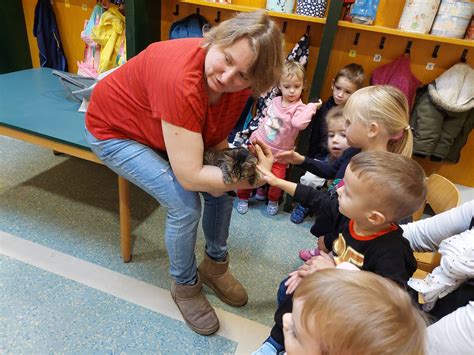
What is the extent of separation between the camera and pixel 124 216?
4.94ft

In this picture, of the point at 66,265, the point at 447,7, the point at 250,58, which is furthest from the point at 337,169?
the point at 66,265

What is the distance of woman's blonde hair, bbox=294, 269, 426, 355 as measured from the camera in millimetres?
542

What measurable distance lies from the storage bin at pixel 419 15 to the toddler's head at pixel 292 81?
61 cm

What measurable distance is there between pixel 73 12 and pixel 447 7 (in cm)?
252

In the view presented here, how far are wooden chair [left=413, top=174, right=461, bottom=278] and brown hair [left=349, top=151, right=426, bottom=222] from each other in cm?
35

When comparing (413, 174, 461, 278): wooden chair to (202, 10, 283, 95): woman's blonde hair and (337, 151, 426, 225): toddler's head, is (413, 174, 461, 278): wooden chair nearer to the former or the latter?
(337, 151, 426, 225): toddler's head

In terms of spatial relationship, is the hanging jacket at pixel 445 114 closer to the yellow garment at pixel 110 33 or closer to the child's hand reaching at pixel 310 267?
the child's hand reaching at pixel 310 267

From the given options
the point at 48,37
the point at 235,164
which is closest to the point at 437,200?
the point at 235,164

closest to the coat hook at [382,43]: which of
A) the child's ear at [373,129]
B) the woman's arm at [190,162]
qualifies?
the child's ear at [373,129]

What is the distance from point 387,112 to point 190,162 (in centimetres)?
72

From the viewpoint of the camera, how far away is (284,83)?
1.99 meters

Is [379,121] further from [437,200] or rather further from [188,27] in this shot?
[188,27]

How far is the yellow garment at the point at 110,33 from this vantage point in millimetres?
2303

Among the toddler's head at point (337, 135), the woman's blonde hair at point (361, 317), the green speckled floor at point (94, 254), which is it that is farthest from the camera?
the toddler's head at point (337, 135)
